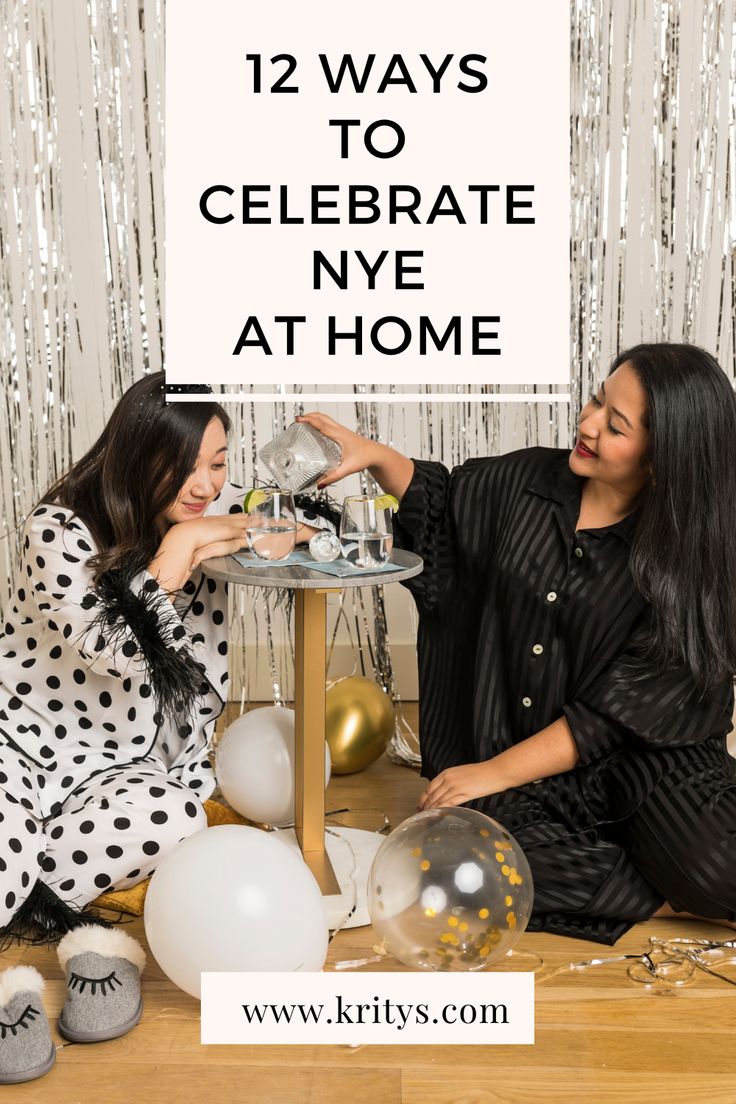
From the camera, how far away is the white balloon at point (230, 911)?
5.26 feet

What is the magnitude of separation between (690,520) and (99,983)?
1.19 meters

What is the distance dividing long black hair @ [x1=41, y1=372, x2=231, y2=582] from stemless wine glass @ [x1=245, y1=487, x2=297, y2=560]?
143mm

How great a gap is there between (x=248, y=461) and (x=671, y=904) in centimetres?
162

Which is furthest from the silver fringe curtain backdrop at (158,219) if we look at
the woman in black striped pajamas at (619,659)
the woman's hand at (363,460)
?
the woman in black striped pajamas at (619,659)

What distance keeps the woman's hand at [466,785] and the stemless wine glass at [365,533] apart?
43cm

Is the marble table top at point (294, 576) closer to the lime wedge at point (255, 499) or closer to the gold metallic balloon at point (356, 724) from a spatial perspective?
the lime wedge at point (255, 499)

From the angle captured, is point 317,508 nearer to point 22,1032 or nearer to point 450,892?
point 450,892

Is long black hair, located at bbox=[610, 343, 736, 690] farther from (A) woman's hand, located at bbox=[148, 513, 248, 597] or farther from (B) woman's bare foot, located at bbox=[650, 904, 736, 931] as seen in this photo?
(A) woman's hand, located at bbox=[148, 513, 248, 597]

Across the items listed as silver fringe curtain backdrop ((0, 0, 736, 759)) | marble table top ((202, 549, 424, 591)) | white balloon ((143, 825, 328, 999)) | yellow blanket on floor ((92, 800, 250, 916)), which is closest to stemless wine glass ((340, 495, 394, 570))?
marble table top ((202, 549, 424, 591))

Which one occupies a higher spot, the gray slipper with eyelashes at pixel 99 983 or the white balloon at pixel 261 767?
the white balloon at pixel 261 767

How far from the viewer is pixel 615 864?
1984 mm

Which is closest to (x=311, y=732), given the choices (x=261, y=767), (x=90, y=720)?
(x=261, y=767)

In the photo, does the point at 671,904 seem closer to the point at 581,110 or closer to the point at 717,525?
the point at 717,525

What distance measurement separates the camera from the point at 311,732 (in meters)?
2.04
